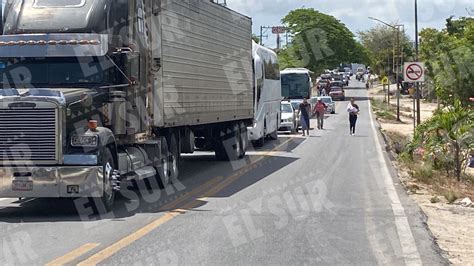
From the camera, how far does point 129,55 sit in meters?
13.9

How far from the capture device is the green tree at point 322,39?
88.4 m

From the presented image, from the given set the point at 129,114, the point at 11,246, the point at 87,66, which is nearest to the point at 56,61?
the point at 87,66

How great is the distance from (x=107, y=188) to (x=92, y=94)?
1.56 metres

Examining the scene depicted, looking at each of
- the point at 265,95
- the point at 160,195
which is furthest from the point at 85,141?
the point at 265,95

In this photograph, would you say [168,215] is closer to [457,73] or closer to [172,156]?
[172,156]

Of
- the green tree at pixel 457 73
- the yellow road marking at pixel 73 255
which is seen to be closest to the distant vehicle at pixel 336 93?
the green tree at pixel 457 73

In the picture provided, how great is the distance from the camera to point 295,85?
164 ft

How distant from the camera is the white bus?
93.2 ft

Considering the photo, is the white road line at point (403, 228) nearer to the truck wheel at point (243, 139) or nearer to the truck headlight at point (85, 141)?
the truck headlight at point (85, 141)

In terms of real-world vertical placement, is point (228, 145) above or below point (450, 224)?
above

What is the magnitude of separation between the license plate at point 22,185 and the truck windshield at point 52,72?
199 cm

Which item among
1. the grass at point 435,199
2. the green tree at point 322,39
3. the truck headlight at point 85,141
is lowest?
the grass at point 435,199

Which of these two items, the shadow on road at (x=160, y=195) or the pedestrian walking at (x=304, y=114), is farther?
the pedestrian walking at (x=304, y=114)

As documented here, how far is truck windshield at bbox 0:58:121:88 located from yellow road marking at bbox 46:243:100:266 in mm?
4131
